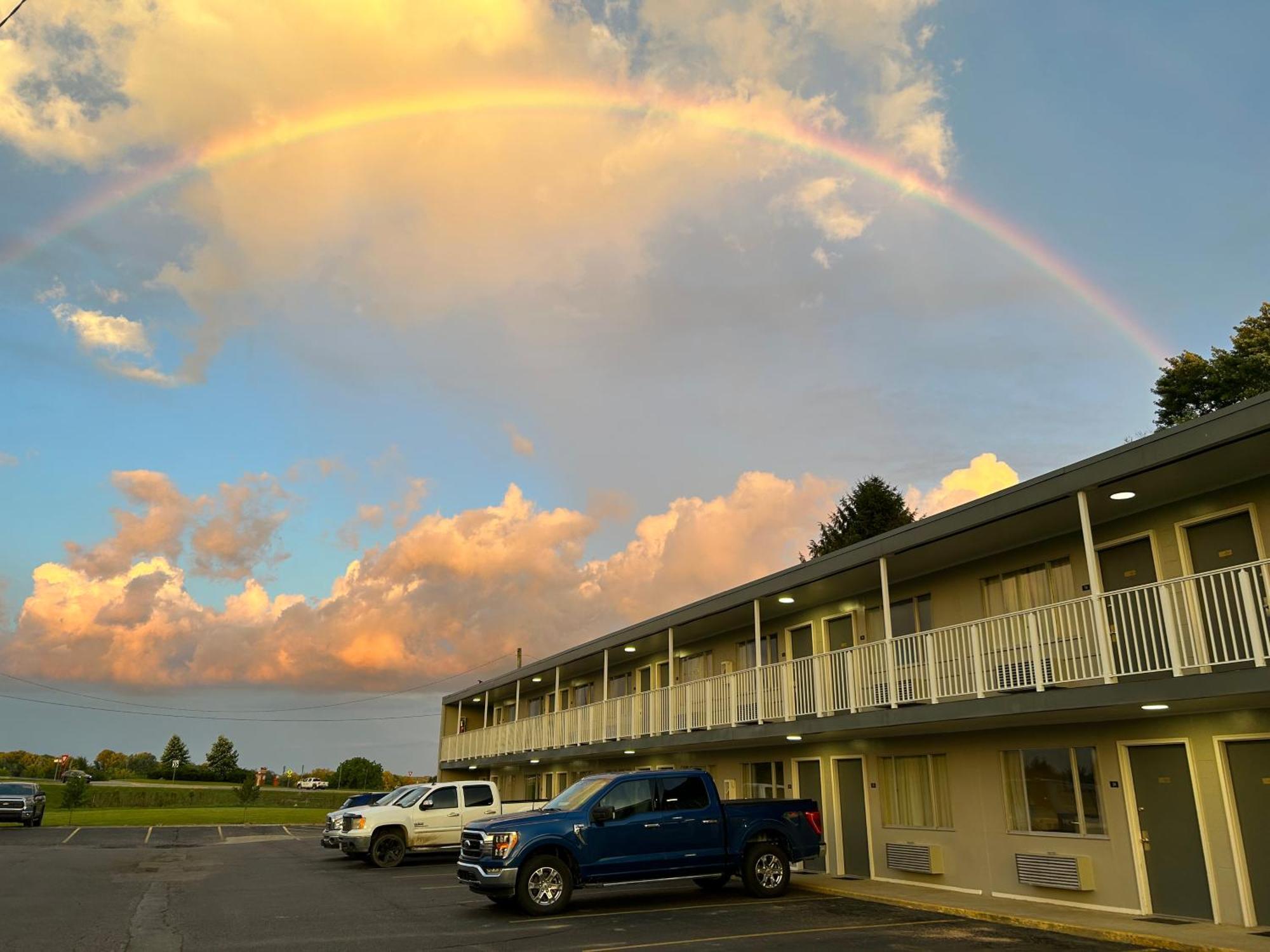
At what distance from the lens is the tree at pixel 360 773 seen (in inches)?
2783

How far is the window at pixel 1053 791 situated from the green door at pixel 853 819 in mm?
3672

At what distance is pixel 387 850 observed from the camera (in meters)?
20.5

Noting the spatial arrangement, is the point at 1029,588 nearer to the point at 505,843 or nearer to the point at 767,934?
A: the point at 767,934

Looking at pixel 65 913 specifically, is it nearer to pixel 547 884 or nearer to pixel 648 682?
pixel 547 884

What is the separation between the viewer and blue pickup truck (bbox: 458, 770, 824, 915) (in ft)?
41.6

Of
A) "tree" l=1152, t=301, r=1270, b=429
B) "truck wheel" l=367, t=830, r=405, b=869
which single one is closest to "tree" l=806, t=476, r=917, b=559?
"tree" l=1152, t=301, r=1270, b=429

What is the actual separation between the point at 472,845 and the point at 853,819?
8312 mm

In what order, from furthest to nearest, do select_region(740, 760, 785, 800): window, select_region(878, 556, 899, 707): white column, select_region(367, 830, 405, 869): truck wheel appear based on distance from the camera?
select_region(740, 760, 785, 800): window → select_region(367, 830, 405, 869): truck wheel → select_region(878, 556, 899, 707): white column

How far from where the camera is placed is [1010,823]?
14.7m

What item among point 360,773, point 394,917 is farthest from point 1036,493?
point 360,773

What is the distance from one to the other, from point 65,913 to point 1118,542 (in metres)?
15.8

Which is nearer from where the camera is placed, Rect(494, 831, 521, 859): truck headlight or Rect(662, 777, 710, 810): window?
Rect(494, 831, 521, 859): truck headlight

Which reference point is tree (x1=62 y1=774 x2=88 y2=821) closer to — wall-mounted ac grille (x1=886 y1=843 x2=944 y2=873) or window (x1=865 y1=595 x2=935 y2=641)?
window (x1=865 y1=595 x2=935 y2=641)

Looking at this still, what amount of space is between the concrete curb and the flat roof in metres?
5.38
